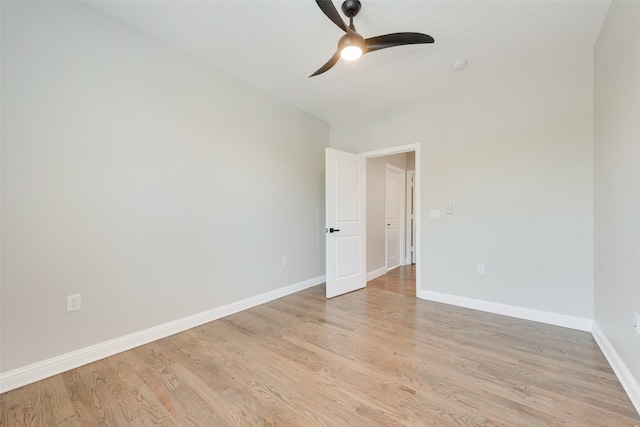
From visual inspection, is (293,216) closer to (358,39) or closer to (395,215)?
(358,39)

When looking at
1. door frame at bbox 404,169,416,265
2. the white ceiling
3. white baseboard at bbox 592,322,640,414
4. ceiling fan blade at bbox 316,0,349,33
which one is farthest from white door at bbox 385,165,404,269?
ceiling fan blade at bbox 316,0,349,33

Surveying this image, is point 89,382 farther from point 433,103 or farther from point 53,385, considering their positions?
point 433,103

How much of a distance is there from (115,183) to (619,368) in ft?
12.6

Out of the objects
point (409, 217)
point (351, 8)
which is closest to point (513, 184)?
point (351, 8)

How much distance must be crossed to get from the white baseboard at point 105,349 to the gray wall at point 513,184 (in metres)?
2.49

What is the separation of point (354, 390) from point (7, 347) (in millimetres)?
2206

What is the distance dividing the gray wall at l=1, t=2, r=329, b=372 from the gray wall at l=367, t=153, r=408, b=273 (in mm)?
1867

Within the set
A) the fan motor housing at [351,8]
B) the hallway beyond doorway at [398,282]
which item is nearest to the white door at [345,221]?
the hallway beyond doorway at [398,282]

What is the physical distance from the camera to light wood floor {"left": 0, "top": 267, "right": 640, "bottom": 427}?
146cm

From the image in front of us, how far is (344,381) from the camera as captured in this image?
1.77 metres

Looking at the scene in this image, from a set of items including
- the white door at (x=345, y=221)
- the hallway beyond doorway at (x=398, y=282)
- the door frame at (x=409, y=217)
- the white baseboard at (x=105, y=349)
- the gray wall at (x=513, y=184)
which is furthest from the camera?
the door frame at (x=409, y=217)

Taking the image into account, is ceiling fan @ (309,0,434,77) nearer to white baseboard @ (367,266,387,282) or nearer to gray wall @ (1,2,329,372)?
gray wall @ (1,2,329,372)

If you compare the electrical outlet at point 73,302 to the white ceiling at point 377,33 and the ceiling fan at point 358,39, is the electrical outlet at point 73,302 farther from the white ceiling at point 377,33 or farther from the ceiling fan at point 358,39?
the ceiling fan at point 358,39

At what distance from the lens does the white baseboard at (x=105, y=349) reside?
172 cm
